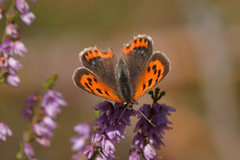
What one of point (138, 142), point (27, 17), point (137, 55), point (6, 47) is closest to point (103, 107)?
point (138, 142)

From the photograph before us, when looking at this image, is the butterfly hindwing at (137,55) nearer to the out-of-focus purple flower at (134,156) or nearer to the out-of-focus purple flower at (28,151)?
the out-of-focus purple flower at (134,156)

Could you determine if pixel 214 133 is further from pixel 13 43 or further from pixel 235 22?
pixel 13 43

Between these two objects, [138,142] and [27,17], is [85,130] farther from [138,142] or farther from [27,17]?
[27,17]

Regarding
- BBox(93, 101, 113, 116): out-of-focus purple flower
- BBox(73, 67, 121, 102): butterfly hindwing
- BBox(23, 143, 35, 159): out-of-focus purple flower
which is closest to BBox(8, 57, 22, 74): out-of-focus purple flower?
BBox(73, 67, 121, 102): butterfly hindwing

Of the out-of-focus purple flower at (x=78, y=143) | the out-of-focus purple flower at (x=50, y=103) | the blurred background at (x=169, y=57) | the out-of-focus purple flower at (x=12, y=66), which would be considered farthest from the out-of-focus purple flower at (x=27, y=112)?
the blurred background at (x=169, y=57)

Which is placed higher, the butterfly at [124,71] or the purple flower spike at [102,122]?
the butterfly at [124,71]

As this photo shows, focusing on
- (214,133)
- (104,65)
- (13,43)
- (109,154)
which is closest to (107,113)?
(109,154)
